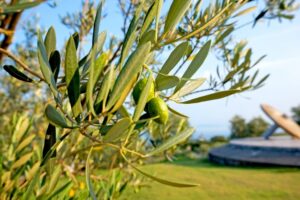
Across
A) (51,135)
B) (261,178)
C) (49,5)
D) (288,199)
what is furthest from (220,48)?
(261,178)

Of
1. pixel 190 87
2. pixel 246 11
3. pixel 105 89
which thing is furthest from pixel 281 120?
pixel 105 89

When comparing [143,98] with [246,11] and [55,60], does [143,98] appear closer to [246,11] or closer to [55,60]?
[55,60]

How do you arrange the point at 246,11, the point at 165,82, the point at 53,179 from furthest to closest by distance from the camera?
the point at 53,179, the point at 246,11, the point at 165,82

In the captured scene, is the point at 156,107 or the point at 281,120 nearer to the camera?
the point at 156,107

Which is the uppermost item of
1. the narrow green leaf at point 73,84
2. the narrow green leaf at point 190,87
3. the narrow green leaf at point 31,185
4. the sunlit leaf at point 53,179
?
the narrow green leaf at point 190,87

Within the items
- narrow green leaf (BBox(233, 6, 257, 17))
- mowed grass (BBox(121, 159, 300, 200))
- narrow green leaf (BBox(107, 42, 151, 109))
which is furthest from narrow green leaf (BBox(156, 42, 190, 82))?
mowed grass (BBox(121, 159, 300, 200))

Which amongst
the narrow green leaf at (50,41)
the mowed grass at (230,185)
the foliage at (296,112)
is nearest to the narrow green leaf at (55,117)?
the narrow green leaf at (50,41)

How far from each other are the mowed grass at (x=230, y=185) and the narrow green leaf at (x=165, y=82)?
5.65 meters

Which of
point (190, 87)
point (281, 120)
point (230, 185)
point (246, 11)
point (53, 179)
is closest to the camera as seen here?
point (190, 87)

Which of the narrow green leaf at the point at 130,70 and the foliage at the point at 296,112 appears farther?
the foliage at the point at 296,112

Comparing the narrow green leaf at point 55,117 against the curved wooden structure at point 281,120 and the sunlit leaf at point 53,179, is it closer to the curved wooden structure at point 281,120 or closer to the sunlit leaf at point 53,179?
the sunlit leaf at point 53,179

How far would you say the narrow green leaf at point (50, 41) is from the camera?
50 cm

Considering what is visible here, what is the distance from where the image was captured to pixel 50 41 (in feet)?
1.65

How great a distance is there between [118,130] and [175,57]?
16 centimetres
